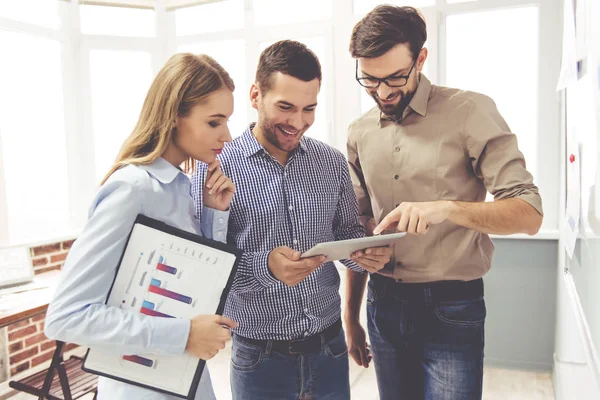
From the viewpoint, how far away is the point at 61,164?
147 inches

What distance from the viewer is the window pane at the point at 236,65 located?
154 inches

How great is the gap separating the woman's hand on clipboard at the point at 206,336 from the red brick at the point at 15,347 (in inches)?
106

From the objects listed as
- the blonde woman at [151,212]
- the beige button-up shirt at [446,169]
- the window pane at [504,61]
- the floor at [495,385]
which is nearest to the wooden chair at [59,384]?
the floor at [495,385]

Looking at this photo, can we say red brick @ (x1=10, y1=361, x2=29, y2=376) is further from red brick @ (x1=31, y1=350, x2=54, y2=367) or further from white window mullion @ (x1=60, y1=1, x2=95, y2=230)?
white window mullion @ (x1=60, y1=1, x2=95, y2=230)

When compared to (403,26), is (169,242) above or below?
below

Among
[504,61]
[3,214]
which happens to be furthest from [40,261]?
[504,61]

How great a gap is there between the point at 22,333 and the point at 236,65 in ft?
7.99

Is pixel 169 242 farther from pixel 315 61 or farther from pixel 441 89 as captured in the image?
pixel 441 89

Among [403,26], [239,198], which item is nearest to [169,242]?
[239,198]

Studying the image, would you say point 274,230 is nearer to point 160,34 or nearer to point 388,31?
point 388,31

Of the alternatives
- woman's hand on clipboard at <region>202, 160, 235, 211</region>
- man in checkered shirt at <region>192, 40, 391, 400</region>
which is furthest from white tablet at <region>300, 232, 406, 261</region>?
woman's hand on clipboard at <region>202, 160, 235, 211</region>

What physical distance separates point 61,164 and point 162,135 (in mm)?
3063

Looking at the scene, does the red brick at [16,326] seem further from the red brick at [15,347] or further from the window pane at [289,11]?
the window pane at [289,11]

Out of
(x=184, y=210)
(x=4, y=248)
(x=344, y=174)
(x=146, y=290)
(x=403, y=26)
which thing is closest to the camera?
(x=146, y=290)
